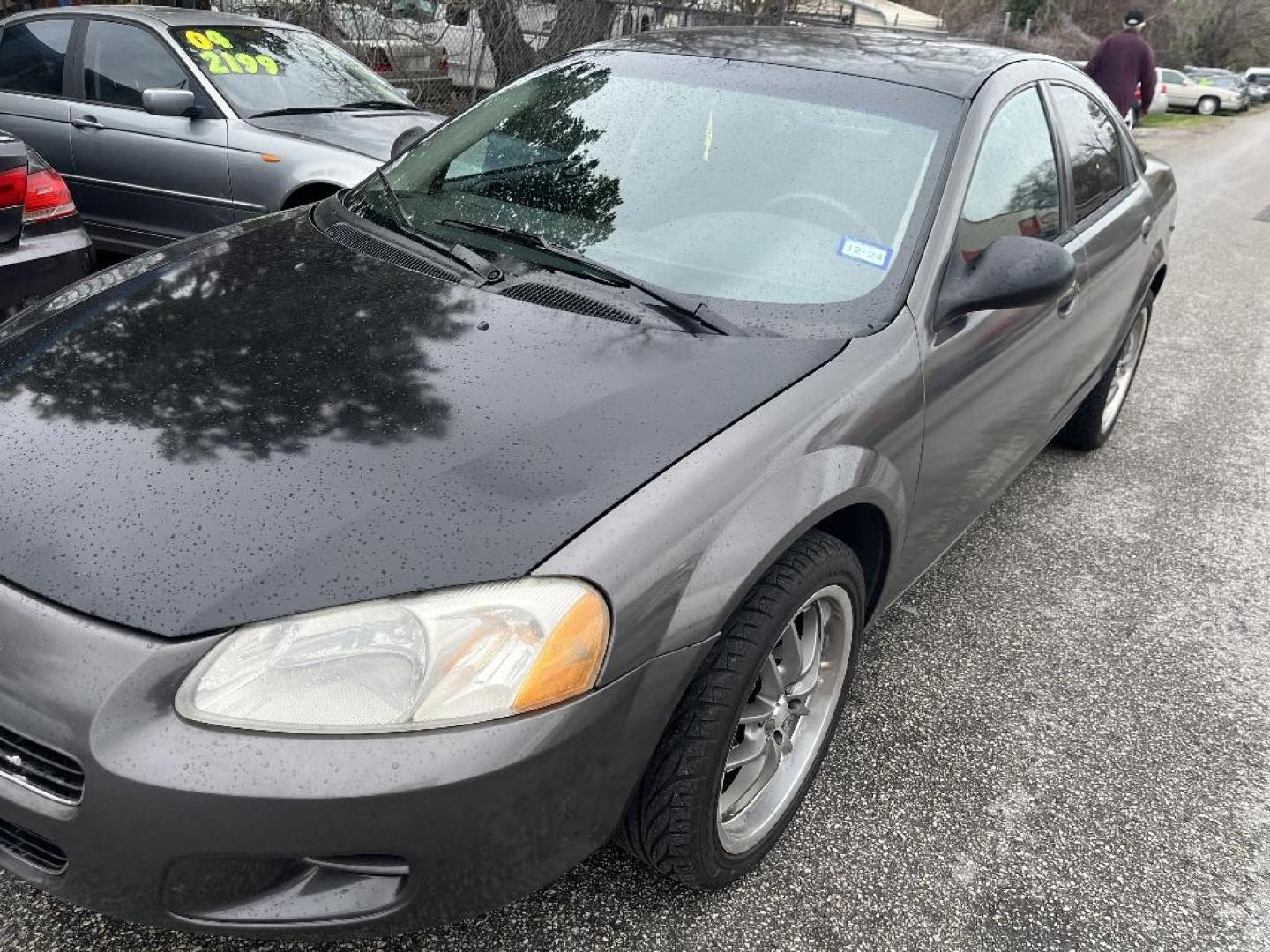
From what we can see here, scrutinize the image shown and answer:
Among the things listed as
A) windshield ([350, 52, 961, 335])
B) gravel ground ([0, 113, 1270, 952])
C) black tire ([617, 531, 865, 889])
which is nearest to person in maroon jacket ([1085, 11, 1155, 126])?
gravel ground ([0, 113, 1270, 952])

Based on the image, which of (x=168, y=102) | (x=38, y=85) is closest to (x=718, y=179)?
(x=168, y=102)

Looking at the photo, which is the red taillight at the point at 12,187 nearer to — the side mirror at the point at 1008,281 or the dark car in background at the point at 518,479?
the dark car in background at the point at 518,479

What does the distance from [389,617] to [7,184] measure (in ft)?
9.68

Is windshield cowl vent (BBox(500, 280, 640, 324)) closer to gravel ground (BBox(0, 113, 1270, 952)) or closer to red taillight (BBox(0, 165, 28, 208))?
gravel ground (BBox(0, 113, 1270, 952))

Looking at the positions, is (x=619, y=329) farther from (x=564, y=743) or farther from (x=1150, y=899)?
(x=1150, y=899)

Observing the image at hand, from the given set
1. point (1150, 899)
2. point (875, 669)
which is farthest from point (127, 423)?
point (1150, 899)

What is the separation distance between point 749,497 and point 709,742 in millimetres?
424

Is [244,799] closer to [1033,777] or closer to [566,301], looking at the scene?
[566,301]

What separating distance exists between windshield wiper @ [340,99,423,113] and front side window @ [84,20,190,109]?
2.95 ft

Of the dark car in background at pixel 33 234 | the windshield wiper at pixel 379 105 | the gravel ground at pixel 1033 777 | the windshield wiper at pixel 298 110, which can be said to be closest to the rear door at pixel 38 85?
the windshield wiper at pixel 298 110

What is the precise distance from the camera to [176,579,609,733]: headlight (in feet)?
4.62

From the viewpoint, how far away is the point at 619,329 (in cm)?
206

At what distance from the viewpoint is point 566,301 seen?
2.16m

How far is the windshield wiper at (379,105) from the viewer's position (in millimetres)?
5828
